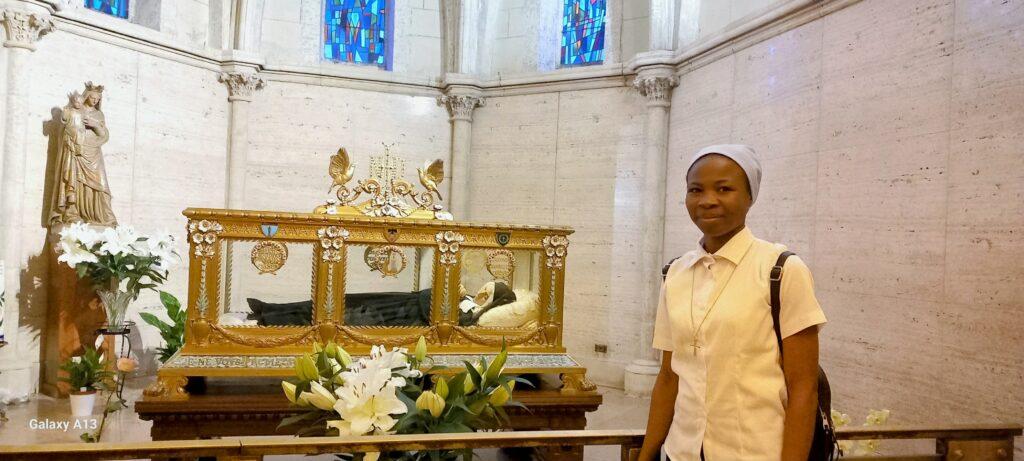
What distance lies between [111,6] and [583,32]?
5581 mm

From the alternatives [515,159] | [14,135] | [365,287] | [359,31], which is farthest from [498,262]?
[359,31]

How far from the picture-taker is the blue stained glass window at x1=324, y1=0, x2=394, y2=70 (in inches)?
371

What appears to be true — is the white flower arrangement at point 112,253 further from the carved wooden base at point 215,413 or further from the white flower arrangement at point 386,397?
the white flower arrangement at point 386,397

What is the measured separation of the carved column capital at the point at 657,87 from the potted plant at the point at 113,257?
515 cm

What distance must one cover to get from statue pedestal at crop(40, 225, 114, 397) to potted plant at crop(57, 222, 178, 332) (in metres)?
0.28

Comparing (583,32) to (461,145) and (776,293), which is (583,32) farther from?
(776,293)

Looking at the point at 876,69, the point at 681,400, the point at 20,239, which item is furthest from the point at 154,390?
the point at 876,69

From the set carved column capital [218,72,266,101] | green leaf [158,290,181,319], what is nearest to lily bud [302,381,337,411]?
green leaf [158,290,181,319]

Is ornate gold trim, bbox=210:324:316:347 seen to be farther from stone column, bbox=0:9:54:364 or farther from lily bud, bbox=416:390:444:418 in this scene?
stone column, bbox=0:9:54:364

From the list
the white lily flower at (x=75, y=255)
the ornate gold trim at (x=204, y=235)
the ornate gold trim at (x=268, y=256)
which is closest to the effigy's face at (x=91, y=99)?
the white lily flower at (x=75, y=255)

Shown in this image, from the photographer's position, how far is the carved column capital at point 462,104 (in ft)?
30.0

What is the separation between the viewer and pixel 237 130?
8.55 meters

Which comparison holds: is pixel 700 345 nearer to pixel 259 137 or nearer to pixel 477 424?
pixel 477 424

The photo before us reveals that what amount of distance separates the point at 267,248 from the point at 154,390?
3.28 feet
